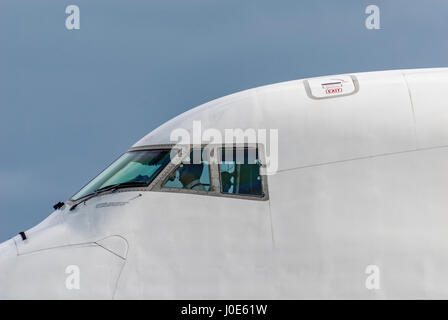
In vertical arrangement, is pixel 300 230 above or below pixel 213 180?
below

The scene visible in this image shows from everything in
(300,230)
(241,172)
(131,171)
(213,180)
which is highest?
(131,171)

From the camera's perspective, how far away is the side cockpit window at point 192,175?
1158 cm

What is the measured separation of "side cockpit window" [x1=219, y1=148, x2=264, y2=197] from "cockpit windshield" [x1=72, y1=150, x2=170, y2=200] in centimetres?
102

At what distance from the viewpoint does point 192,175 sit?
11.7 m

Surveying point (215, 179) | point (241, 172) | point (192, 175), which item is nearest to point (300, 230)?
point (241, 172)

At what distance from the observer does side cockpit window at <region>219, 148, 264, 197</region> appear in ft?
37.4

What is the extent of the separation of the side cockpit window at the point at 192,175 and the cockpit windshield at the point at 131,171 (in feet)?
0.97

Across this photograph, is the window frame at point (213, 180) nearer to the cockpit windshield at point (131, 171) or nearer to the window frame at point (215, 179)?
the window frame at point (215, 179)

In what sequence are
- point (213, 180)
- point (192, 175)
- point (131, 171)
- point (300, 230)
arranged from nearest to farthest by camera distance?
point (300, 230), point (213, 180), point (192, 175), point (131, 171)

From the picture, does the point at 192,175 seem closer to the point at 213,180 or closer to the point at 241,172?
the point at 213,180

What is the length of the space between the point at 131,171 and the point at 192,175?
4.06 feet

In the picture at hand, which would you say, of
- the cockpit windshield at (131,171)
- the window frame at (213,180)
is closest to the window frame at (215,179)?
the window frame at (213,180)

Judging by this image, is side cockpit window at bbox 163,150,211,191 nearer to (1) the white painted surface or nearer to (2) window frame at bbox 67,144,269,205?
(2) window frame at bbox 67,144,269,205
